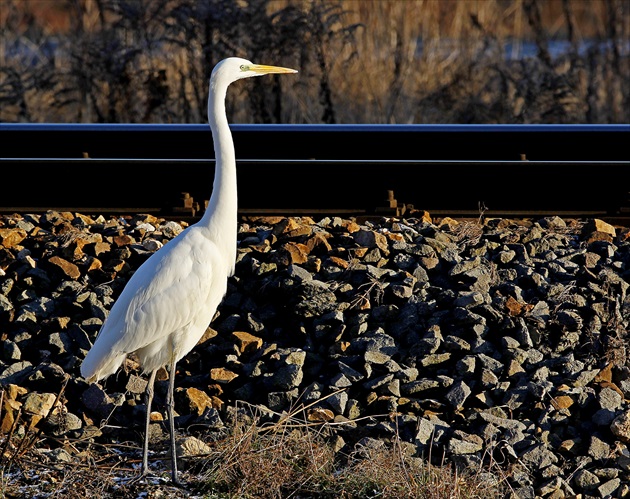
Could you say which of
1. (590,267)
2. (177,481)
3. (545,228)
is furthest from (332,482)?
(545,228)

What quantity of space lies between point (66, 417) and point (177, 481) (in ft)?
2.42

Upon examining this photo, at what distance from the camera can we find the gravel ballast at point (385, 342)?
16.0 ft

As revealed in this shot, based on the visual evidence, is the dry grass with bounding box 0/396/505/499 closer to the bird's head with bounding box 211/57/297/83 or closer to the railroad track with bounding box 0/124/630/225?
the bird's head with bounding box 211/57/297/83

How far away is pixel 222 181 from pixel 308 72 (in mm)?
5971

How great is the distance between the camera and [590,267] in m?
5.92

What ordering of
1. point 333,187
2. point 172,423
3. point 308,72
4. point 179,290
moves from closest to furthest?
point 172,423 → point 179,290 → point 333,187 → point 308,72

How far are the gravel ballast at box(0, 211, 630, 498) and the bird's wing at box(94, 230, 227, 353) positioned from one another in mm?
502

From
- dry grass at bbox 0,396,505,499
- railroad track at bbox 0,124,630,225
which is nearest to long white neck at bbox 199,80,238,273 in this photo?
dry grass at bbox 0,396,505,499

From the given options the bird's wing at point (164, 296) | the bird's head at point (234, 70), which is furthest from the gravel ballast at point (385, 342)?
the bird's head at point (234, 70)

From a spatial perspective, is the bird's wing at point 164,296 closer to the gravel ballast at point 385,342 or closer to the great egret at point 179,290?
the great egret at point 179,290

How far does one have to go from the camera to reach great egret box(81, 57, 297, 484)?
15.6ft

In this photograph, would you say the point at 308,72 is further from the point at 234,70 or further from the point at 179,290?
the point at 179,290

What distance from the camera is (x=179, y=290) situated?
15.7ft

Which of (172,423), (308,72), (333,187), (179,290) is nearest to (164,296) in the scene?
(179,290)
